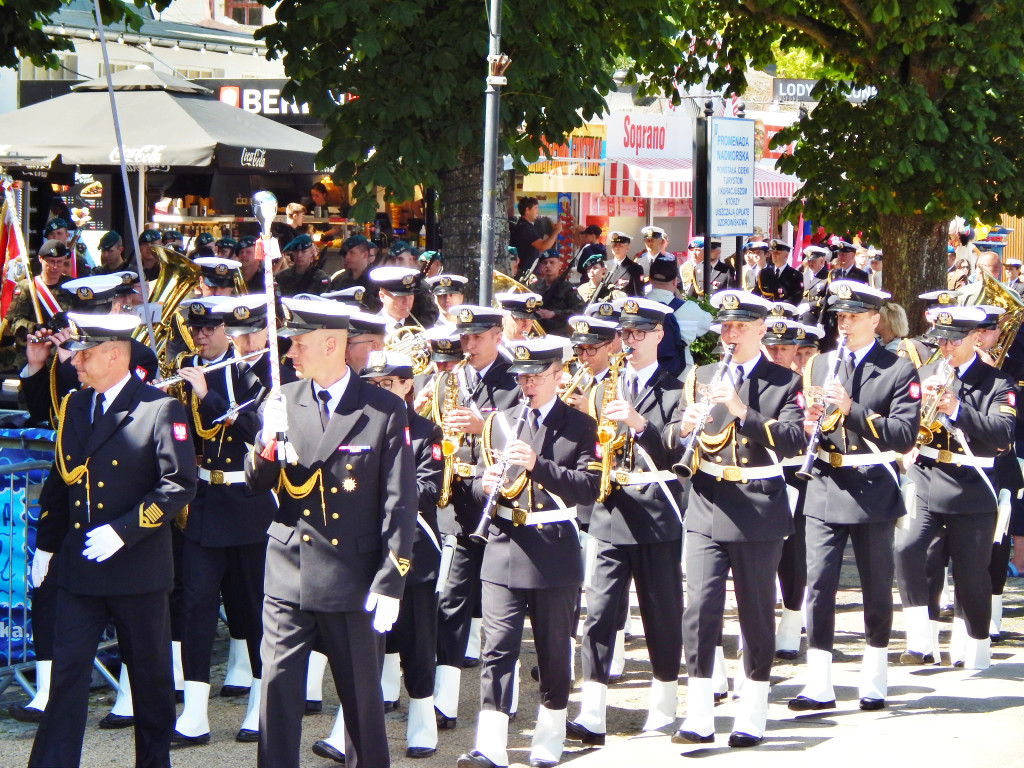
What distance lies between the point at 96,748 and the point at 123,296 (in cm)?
275

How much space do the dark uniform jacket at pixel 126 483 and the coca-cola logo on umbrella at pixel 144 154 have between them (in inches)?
269

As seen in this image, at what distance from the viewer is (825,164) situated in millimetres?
14969

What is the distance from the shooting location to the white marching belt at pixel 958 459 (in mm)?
8508

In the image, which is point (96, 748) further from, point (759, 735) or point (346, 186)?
point (346, 186)

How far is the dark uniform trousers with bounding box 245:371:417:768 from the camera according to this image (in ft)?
18.3

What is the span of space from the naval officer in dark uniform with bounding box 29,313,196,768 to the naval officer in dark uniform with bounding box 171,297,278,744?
888mm

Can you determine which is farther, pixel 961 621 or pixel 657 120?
pixel 657 120

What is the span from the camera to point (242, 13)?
107 ft

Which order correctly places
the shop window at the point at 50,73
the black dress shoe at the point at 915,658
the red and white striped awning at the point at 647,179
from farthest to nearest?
the shop window at the point at 50,73 → the red and white striped awning at the point at 647,179 → the black dress shoe at the point at 915,658

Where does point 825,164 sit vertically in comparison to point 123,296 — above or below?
above

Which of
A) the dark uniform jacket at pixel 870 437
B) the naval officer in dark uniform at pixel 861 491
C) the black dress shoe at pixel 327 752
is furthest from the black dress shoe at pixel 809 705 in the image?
the black dress shoe at pixel 327 752

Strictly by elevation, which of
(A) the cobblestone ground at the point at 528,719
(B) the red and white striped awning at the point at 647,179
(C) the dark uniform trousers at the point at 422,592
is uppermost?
(B) the red and white striped awning at the point at 647,179

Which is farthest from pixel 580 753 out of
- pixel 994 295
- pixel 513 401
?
pixel 994 295

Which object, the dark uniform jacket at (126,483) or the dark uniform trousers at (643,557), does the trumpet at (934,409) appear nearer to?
the dark uniform trousers at (643,557)
